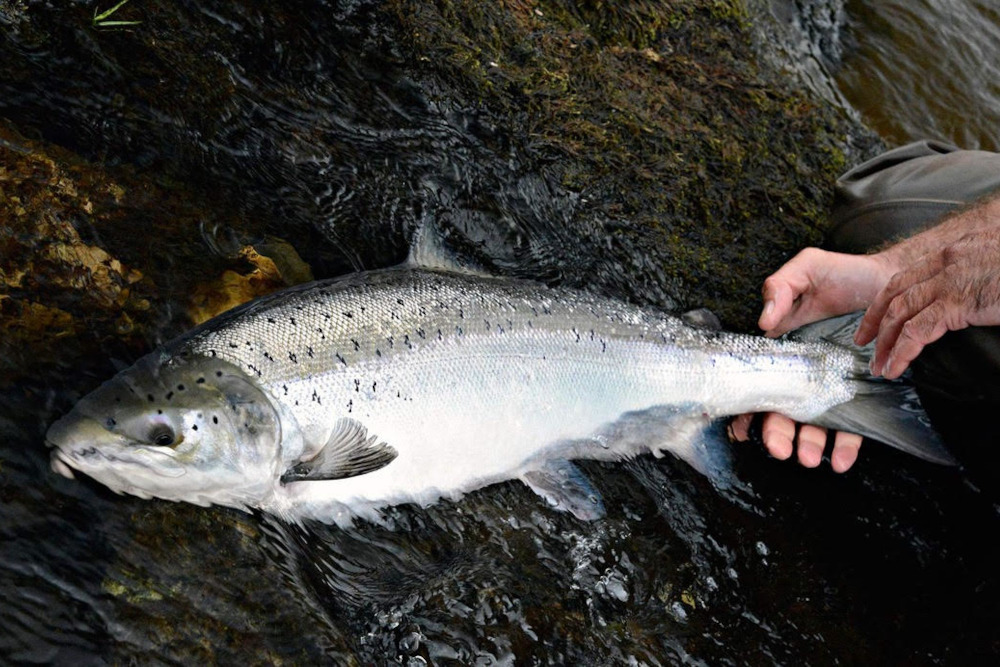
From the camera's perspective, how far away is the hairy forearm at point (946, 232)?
4172 mm

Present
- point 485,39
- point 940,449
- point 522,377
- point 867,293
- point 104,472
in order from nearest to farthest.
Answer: point 104,472 < point 522,377 < point 940,449 < point 867,293 < point 485,39

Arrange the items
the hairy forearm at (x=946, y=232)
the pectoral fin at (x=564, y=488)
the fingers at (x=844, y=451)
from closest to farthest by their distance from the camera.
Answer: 1. the pectoral fin at (x=564, y=488)
2. the hairy forearm at (x=946, y=232)
3. the fingers at (x=844, y=451)

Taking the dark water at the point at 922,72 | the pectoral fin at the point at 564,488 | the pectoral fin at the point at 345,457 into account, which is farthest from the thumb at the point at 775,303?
the dark water at the point at 922,72

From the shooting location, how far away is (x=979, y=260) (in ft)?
11.0

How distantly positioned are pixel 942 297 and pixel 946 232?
1.08 metres

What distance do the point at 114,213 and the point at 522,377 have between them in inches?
77.0

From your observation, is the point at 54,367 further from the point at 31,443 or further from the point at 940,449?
the point at 940,449

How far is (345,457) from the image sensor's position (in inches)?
124

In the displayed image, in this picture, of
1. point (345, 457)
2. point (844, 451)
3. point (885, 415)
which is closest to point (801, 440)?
point (844, 451)

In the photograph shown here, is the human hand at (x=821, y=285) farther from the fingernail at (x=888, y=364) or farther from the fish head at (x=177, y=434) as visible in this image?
the fish head at (x=177, y=434)

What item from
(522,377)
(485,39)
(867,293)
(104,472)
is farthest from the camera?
(485,39)

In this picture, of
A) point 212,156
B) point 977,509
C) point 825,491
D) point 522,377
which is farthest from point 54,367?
point 977,509

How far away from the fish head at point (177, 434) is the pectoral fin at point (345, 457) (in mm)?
120

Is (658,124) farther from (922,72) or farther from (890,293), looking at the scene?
(922,72)
